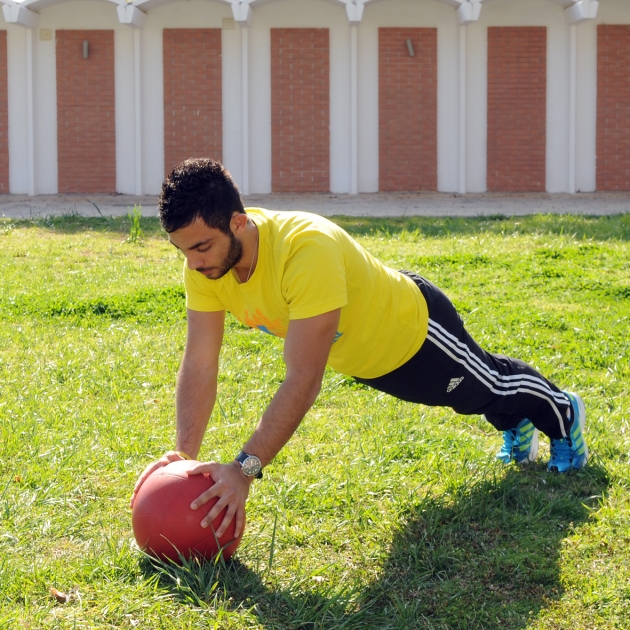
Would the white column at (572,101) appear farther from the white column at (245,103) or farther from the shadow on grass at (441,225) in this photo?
the white column at (245,103)

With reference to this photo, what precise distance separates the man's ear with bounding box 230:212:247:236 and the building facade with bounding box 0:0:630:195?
1648 centimetres

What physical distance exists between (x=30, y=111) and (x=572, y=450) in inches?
703

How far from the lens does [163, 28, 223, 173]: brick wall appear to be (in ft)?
63.9

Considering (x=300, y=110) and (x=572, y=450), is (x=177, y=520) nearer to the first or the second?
(x=572, y=450)

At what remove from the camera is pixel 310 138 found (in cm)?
1981

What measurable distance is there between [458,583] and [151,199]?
1704 cm

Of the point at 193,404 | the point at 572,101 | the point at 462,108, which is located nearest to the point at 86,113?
the point at 462,108

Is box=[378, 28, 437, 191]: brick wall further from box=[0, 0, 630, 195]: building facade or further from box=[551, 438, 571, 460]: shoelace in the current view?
box=[551, 438, 571, 460]: shoelace

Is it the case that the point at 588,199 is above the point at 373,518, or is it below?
above

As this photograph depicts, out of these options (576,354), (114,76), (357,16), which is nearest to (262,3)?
(357,16)

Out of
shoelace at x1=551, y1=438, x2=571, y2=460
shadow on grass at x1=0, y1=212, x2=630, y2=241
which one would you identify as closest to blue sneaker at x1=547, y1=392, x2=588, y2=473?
shoelace at x1=551, y1=438, x2=571, y2=460

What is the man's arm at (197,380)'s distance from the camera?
3733 millimetres

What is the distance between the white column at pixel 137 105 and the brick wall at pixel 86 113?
0.65m

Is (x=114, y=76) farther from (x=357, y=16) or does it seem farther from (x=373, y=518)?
(x=373, y=518)
